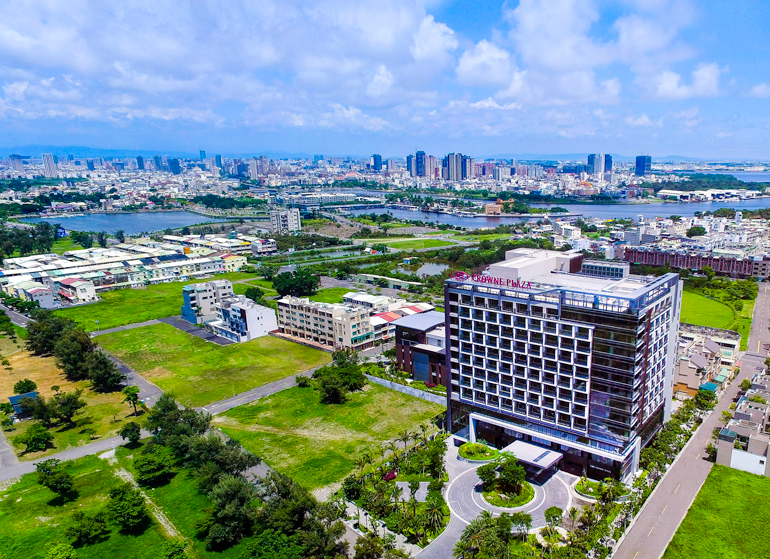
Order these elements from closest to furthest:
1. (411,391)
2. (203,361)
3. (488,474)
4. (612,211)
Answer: (488,474), (411,391), (203,361), (612,211)

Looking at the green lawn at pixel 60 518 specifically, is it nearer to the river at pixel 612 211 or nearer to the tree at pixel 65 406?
the tree at pixel 65 406

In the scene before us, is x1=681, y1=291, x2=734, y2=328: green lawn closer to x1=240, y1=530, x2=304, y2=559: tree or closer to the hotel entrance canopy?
the hotel entrance canopy

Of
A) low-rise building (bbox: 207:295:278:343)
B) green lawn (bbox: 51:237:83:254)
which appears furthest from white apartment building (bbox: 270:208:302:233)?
low-rise building (bbox: 207:295:278:343)

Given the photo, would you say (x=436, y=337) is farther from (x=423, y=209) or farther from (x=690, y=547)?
(x=423, y=209)

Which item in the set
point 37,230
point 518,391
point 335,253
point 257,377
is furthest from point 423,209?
point 518,391

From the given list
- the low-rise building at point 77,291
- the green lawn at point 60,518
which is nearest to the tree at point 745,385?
the green lawn at point 60,518

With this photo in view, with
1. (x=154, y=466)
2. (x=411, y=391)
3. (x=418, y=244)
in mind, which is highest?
(x=418, y=244)

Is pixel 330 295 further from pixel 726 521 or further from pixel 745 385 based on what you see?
pixel 726 521

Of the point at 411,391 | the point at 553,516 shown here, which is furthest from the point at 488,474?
the point at 411,391
